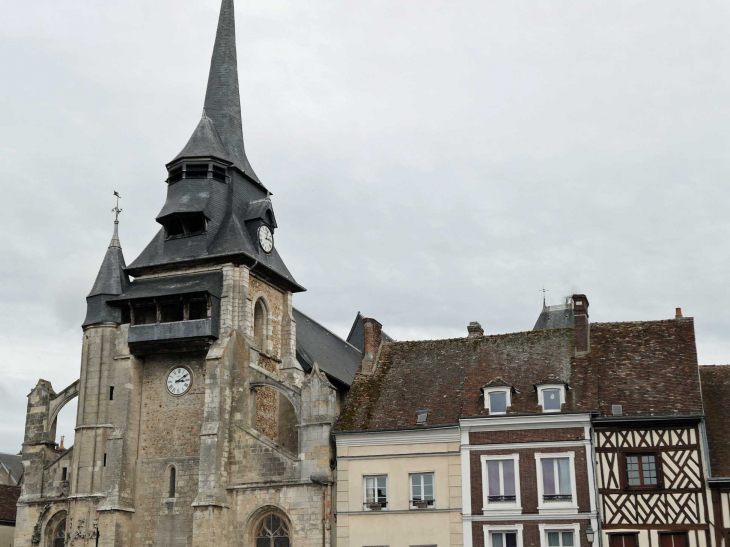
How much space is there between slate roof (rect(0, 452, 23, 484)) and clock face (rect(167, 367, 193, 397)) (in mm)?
27643

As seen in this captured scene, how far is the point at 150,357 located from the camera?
3272 centimetres

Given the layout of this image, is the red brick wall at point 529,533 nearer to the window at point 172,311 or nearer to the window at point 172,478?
the window at point 172,478

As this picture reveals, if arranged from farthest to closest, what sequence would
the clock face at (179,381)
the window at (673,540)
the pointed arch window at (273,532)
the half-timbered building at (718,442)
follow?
the clock face at (179,381) < the pointed arch window at (273,532) < the half-timbered building at (718,442) < the window at (673,540)

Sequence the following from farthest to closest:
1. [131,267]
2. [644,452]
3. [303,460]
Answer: [131,267]
[303,460]
[644,452]

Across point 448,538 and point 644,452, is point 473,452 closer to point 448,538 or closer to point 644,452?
point 448,538

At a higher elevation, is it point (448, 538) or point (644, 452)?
point (644, 452)

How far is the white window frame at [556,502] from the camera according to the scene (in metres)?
24.6

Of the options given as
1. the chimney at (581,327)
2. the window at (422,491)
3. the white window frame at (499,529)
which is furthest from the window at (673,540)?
the window at (422,491)

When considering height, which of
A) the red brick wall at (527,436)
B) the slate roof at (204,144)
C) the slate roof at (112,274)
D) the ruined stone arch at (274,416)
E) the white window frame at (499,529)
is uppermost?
the slate roof at (204,144)

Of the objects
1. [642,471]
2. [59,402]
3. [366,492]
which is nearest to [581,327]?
[642,471]

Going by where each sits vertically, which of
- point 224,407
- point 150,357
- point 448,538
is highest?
point 150,357

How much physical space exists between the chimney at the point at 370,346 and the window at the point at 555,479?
7149 mm

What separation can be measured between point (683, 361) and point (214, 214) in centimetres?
1728

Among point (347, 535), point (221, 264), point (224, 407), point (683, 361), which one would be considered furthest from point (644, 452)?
point (221, 264)
